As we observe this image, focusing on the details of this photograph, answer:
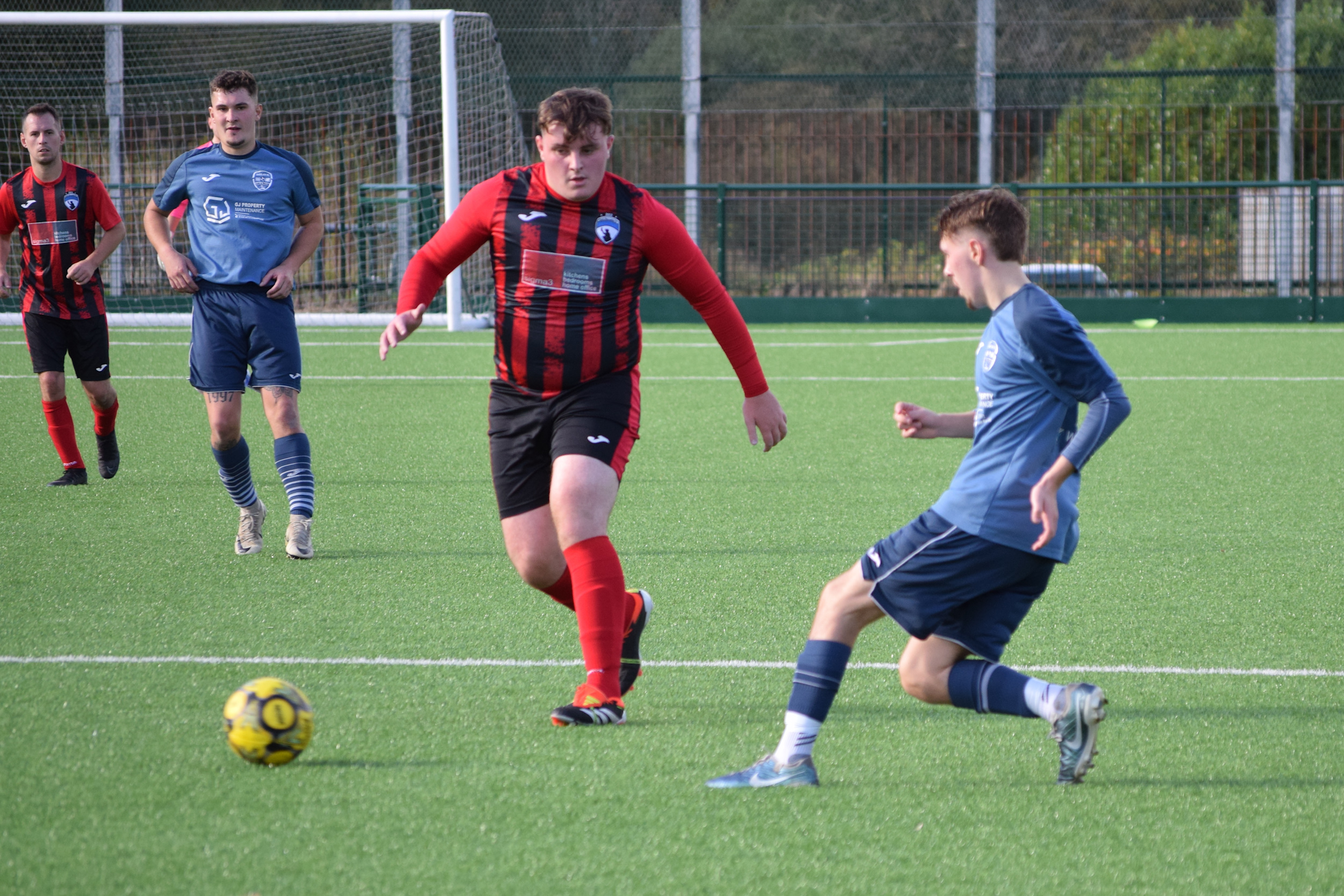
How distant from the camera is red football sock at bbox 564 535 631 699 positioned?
12.3ft

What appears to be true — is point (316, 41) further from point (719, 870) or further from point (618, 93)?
point (719, 870)

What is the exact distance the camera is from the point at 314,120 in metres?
18.8

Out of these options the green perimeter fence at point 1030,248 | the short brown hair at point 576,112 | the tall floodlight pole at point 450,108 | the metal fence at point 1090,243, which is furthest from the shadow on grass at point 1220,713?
the metal fence at point 1090,243

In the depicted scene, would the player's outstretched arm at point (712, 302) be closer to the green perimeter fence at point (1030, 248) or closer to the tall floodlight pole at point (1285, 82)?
the green perimeter fence at point (1030, 248)

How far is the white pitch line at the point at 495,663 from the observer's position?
418 cm

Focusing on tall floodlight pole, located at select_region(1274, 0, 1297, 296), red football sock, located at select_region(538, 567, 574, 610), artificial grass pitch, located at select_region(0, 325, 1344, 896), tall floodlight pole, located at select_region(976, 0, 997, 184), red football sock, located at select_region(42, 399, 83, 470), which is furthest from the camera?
tall floodlight pole, located at select_region(976, 0, 997, 184)

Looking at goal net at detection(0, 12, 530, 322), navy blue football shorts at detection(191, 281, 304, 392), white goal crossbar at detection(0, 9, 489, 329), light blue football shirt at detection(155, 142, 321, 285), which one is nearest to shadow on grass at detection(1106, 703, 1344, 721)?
navy blue football shorts at detection(191, 281, 304, 392)

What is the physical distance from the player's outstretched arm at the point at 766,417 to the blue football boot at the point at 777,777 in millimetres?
1005

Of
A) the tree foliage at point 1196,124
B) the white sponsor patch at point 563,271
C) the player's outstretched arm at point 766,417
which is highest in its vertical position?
the tree foliage at point 1196,124

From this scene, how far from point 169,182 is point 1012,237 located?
408 cm

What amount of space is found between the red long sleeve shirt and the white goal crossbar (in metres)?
8.56

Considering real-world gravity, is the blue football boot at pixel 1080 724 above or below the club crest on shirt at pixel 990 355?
below

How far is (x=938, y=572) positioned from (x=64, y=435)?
587 cm

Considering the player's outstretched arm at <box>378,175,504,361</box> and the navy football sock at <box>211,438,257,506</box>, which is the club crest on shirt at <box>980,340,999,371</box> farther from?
the navy football sock at <box>211,438,257,506</box>
